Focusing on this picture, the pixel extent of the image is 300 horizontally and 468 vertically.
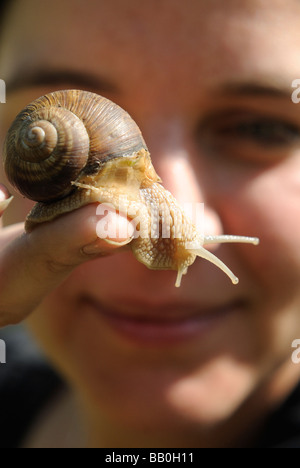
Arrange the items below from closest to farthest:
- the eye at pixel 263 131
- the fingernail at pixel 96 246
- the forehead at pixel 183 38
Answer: the fingernail at pixel 96 246
the forehead at pixel 183 38
the eye at pixel 263 131

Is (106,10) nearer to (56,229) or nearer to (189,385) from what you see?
(56,229)

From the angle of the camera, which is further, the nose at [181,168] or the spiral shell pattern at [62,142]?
the nose at [181,168]

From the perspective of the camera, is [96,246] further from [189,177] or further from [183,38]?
[183,38]

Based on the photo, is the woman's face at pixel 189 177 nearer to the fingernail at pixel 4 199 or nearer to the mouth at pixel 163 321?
the mouth at pixel 163 321

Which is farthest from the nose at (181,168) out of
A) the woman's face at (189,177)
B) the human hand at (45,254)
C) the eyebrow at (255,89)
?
the human hand at (45,254)

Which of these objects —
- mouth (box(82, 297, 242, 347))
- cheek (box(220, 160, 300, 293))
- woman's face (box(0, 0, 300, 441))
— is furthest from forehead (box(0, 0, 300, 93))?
mouth (box(82, 297, 242, 347))

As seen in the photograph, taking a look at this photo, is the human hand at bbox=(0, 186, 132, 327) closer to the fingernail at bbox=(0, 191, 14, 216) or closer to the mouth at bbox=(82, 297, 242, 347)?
the fingernail at bbox=(0, 191, 14, 216)

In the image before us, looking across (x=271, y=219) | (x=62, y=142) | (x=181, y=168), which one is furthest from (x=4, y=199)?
(x=271, y=219)

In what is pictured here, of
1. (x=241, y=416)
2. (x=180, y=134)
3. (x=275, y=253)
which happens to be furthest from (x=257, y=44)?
(x=241, y=416)
